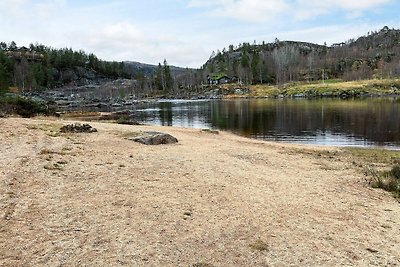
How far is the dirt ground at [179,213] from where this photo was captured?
1017cm

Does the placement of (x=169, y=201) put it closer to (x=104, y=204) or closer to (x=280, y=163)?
(x=104, y=204)

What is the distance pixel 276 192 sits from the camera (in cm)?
1719

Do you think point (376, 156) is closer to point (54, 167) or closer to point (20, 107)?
point (54, 167)

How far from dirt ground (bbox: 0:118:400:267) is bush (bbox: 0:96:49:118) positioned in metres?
24.9

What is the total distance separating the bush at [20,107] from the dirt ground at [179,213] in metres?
24.9

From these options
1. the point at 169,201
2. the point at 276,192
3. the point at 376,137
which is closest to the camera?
the point at 169,201

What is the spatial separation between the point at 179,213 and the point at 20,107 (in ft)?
133

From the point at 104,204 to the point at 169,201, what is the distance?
2351 millimetres

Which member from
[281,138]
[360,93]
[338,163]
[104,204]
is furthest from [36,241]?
[360,93]

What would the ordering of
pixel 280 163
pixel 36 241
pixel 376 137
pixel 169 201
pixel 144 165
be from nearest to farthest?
pixel 36 241 < pixel 169 201 < pixel 144 165 < pixel 280 163 < pixel 376 137

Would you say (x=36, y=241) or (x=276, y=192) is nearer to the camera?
(x=36, y=241)

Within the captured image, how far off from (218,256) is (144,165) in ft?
34.7

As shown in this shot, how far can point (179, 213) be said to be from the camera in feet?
43.1

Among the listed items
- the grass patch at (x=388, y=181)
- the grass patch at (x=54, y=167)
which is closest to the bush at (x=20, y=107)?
the grass patch at (x=54, y=167)
